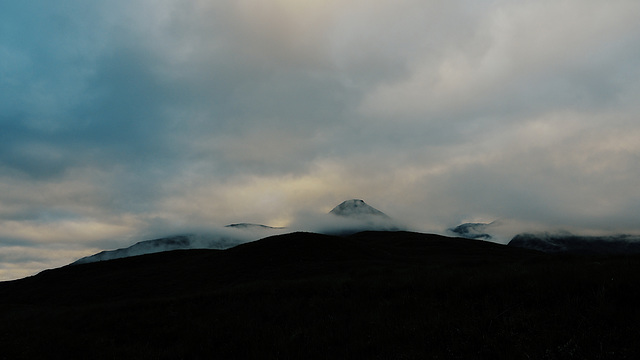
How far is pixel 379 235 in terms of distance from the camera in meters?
148

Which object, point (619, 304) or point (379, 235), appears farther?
point (379, 235)

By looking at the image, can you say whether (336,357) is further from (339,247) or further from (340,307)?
(339,247)

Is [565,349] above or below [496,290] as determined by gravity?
below

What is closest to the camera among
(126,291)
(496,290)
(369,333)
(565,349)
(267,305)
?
(565,349)

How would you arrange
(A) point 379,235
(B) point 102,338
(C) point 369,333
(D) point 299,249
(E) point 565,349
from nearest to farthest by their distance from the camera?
(E) point 565,349 < (C) point 369,333 < (B) point 102,338 < (D) point 299,249 < (A) point 379,235

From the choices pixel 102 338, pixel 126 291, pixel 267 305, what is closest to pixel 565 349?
pixel 267 305

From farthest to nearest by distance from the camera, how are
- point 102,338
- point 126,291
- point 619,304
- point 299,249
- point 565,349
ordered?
point 299,249 → point 126,291 → point 102,338 → point 619,304 → point 565,349

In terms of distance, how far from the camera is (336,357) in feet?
36.2

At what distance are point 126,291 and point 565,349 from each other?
188 feet

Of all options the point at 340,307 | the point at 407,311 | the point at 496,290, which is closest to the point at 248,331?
the point at 340,307

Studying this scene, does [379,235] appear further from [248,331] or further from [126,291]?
[248,331]

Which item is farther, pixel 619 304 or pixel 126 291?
pixel 126 291

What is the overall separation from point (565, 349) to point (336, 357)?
6.13 metres

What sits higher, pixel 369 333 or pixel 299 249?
pixel 299 249
